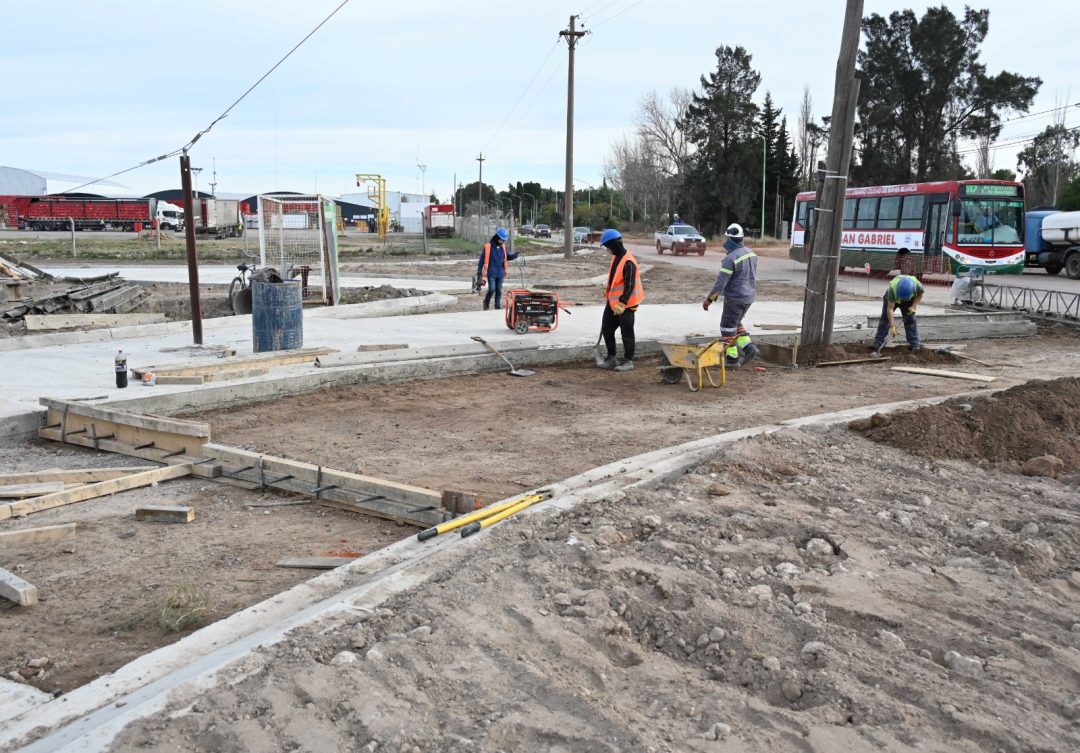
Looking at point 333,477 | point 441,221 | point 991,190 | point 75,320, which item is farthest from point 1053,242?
point 441,221

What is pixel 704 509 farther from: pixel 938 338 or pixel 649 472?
pixel 938 338

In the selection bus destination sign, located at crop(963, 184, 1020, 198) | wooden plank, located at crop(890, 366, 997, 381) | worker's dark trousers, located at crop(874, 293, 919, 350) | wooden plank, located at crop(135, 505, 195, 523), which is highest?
bus destination sign, located at crop(963, 184, 1020, 198)

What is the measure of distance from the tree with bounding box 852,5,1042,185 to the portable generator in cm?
5593

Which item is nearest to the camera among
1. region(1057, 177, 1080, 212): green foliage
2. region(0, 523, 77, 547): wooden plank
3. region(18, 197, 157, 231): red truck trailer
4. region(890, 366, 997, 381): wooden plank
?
region(0, 523, 77, 547): wooden plank

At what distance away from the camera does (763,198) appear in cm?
7012

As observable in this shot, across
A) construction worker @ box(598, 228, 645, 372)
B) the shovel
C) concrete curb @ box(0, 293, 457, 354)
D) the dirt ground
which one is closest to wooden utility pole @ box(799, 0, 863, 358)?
construction worker @ box(598, 228, 645, 372)

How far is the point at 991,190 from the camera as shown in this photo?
1077 inches

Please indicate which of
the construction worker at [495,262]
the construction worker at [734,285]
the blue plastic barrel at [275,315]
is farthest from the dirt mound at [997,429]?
the construction worker at [495,262]

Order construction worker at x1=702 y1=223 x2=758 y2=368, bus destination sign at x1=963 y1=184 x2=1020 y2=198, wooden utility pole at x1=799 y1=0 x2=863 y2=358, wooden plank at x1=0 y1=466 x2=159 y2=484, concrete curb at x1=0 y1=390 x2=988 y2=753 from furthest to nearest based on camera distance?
bus destination sign at x1=963 y1=184 x2=1020 y2=198 → wooden utility pole at x1=799 y1=0 x2=863 y2=358 → construction worker at x1=702 y1=223 x2=758 y2=368 → wooden plank at x1=0 y1=466 x2=159 y2=484 → concrete curb at x1=0 y1=390 x2=988 y2=753

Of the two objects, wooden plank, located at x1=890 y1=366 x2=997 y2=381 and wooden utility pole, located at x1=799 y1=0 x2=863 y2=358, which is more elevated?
wooden utility pole, located at x1=799 y1=0 x2=863 y2=358

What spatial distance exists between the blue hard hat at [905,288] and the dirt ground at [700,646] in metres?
6.83

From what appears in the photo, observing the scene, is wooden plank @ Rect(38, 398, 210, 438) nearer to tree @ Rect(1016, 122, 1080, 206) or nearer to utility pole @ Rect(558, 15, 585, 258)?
utility pole @ Rect(558, 15, 585, 258)

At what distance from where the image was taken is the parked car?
47.1 m

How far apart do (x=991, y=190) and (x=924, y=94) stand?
38622mm
